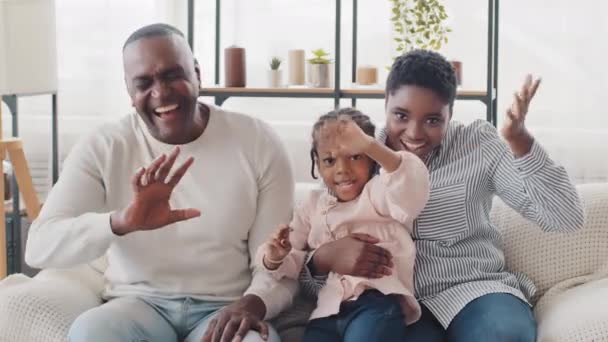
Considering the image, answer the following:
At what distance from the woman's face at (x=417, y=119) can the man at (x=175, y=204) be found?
0.28 metres

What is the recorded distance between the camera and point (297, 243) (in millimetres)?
1973

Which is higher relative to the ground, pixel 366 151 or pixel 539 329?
pixel 366 151

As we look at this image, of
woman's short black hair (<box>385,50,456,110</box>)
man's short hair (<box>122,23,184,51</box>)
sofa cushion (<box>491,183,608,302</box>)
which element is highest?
man's short hair (<box>122,23,184,51</box>)

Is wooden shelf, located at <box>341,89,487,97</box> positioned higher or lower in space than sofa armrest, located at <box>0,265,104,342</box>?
higher

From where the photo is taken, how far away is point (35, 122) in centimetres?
367

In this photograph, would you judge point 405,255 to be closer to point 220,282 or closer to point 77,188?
point 220,282

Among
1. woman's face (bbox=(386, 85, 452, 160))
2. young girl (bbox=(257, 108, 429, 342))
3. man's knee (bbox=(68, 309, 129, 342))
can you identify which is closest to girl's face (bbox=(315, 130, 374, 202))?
young girl (bbox=(257, 108, 429, 342))

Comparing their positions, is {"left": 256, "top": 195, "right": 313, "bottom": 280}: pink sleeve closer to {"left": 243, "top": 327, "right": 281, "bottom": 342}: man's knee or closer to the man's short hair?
{"left": 243, "top": 327, "right": 281, "bottom": 342}: man's knee

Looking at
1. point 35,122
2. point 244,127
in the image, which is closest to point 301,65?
point 35,122

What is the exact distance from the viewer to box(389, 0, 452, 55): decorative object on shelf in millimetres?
3279

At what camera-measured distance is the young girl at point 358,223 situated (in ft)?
5.82

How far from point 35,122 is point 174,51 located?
192 cm

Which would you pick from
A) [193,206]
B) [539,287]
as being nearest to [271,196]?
[193,206]

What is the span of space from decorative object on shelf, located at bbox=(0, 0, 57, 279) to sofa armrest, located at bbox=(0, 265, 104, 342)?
38.9 inches
